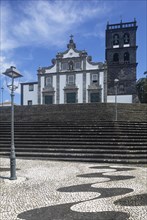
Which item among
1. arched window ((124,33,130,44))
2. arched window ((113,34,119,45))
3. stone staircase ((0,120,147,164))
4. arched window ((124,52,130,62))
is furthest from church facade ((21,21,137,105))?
stone staircase ((0,120,147,164))

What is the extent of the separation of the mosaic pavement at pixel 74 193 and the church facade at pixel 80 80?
2946 centimetres

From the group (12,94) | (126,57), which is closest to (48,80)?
(126,57)

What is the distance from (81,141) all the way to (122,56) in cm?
3535

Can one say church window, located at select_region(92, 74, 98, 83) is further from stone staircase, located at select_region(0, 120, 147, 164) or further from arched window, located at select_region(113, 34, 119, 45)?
stone staircase, located at select_region(0, 120, 147, 164)

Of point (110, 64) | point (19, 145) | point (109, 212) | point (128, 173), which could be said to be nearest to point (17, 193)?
point (109, 212)

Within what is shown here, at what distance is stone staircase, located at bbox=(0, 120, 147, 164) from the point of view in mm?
10328

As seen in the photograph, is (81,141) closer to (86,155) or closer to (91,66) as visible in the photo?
(86,155)

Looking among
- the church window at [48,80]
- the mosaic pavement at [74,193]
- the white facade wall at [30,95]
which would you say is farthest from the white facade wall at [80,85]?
the mosaic pavement at [74,193]

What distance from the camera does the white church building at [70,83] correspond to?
37438mm

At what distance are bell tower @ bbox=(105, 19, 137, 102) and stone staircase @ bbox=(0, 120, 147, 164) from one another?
2817 centimetres

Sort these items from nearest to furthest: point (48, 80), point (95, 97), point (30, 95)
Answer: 1. point (95, 97)
2. point (48, 80)
3. point (30, 95)

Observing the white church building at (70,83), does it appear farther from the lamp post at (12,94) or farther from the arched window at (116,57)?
the lamp post at (12,94)

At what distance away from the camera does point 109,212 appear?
442cm

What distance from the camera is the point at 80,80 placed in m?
38.4
